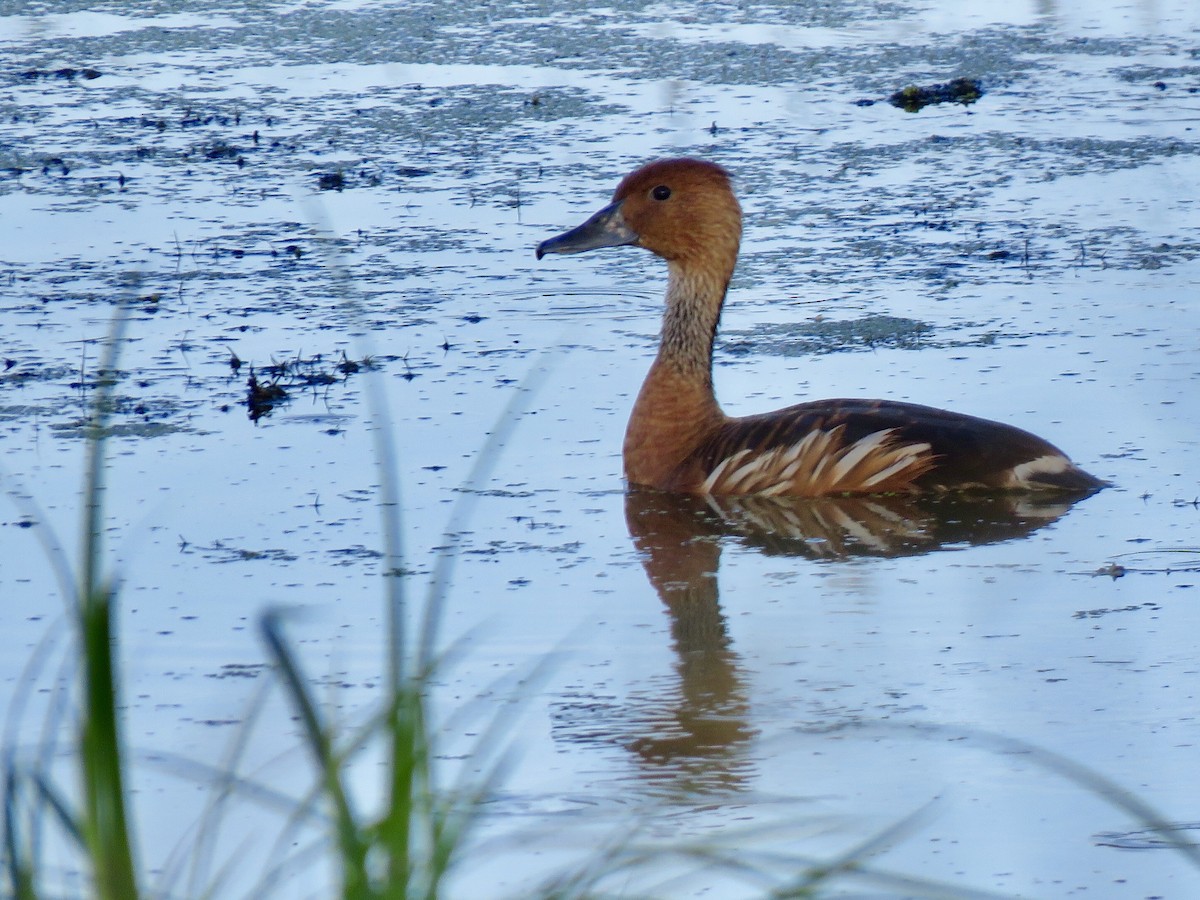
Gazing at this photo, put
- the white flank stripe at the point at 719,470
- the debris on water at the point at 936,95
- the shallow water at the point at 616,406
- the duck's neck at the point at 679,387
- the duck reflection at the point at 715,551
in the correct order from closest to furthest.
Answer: the shallow water at the point at 616,406, the duck reflection at the point at 715,551, the white flank stripe at the point at 719,470, the duck's neck at the point at 679,387, the debris on water at the point at 936,95

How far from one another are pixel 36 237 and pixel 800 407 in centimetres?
464

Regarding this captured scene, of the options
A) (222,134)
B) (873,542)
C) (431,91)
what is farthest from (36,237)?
(873,542)

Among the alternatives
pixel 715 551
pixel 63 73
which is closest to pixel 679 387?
pixel 715 551

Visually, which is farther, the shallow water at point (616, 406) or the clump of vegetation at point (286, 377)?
the clump of vegetation at point (286, 377)

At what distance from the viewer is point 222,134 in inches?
483

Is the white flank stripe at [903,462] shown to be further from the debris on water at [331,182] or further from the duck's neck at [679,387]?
the debris on water at [331,182]

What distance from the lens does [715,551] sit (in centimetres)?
641

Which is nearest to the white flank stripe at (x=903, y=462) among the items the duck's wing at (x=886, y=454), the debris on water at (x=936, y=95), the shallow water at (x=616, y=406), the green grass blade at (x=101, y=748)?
the duck's wing at (x=886, y=454)

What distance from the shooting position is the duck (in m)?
6.63

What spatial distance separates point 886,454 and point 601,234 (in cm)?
164

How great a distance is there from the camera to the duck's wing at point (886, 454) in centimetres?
660

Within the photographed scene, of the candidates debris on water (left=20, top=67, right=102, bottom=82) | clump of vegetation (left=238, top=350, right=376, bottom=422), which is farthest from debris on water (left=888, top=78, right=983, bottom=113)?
clump of vegetation (left=238, top=350, right=376, bottom=422)

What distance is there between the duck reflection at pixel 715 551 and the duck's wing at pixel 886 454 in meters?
0.06

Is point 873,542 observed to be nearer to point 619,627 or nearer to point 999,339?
point 619,627
